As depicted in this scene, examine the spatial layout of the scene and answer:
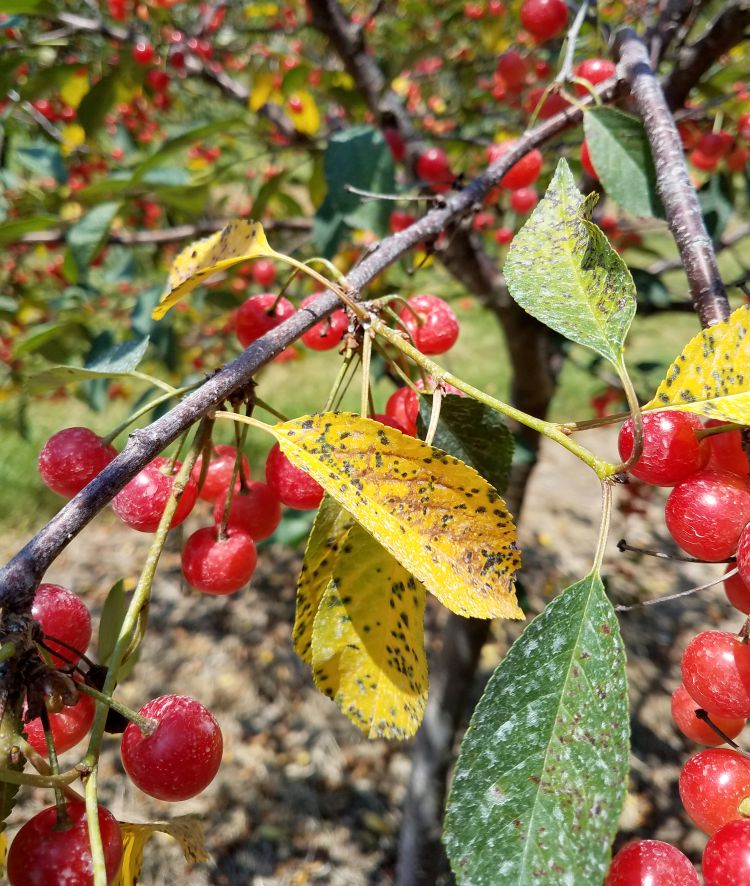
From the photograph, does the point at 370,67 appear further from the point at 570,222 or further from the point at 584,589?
the point at 584,589

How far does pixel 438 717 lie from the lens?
A: 1946mm

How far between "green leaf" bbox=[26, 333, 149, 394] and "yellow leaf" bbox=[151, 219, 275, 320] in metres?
0.13

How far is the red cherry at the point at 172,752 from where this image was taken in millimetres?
528

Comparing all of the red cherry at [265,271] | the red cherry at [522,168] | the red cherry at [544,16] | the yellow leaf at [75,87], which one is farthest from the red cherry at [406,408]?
the yellow leaf at [75,87]

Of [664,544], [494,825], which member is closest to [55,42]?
[494,825]

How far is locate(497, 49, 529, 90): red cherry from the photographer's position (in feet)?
6.32

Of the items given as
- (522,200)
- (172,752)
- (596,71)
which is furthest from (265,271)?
(172,752)

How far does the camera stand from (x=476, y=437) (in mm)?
716

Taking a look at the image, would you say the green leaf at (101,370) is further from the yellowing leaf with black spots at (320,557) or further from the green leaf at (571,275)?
the green leaf at (571,275)

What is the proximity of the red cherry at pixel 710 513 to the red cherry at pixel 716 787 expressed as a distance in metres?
0.18

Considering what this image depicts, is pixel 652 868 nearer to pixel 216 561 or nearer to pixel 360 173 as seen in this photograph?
pixel 216 561

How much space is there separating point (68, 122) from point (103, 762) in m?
2.73

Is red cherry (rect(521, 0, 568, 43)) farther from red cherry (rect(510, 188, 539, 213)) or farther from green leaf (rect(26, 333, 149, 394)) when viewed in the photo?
green leaf (rect(26, 333, 149, 394))

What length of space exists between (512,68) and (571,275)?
168 cm
